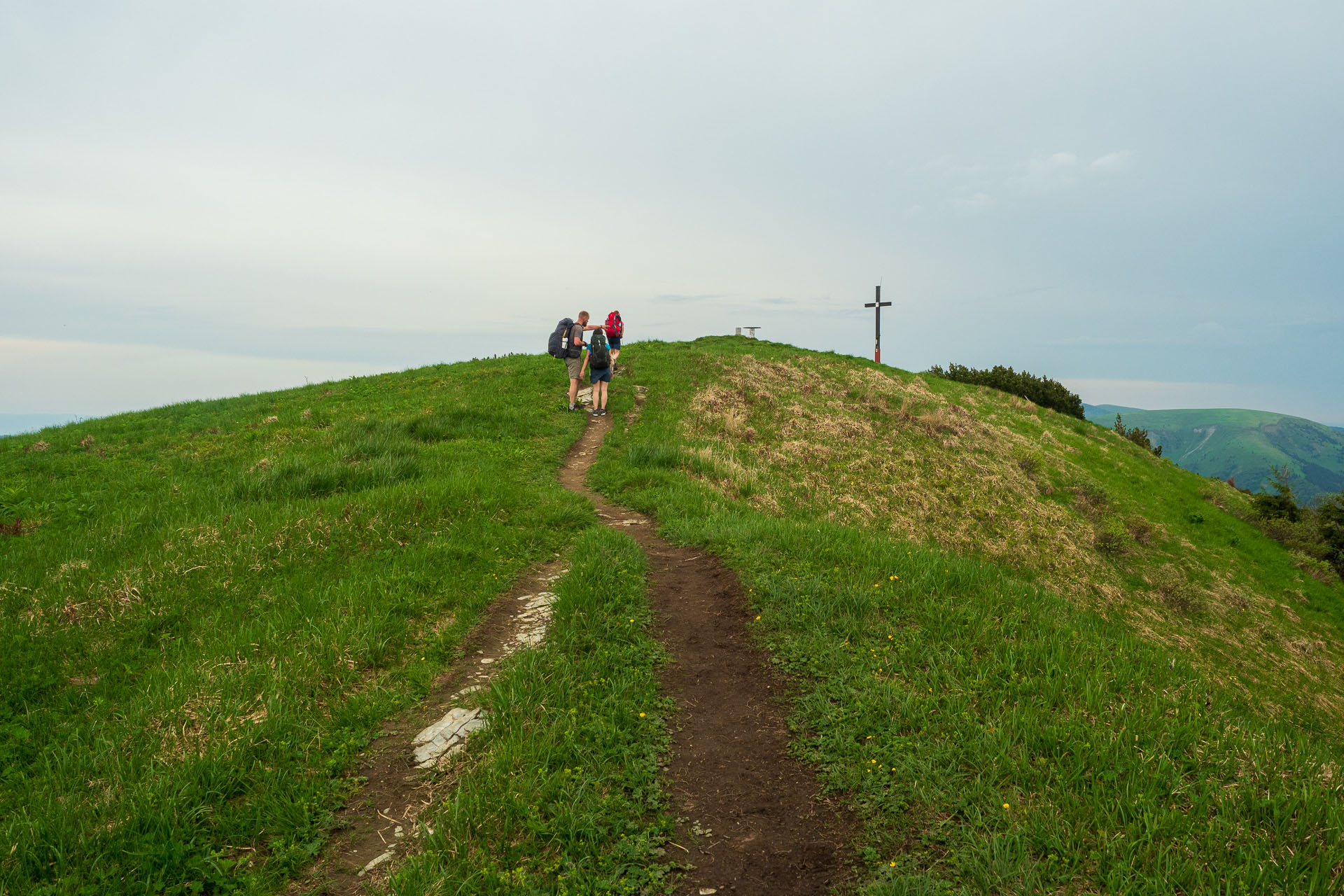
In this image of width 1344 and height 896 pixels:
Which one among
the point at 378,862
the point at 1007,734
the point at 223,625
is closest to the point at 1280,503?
the point at 1007,734

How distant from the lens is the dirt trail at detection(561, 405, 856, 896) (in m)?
4.20

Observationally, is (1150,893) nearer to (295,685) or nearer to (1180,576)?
(295,685)

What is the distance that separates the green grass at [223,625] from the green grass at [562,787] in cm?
112

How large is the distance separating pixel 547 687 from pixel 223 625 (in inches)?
178

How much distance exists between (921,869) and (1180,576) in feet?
69.6

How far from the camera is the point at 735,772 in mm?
5152

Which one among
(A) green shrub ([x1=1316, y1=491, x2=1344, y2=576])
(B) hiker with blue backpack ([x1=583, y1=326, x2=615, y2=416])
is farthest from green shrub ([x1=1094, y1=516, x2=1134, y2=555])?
(B) hiker with blue backpack ([x1=583, y1=326, x2=615, y2=416])

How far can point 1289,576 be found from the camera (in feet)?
72.7

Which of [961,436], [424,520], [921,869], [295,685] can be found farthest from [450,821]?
[961,436]

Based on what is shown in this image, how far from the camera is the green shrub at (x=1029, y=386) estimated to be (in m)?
45.3

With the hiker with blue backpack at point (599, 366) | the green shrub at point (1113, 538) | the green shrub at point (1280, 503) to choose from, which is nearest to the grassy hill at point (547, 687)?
the green shrub at point (1113, 538)

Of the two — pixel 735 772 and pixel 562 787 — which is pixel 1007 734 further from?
pixel 562 787

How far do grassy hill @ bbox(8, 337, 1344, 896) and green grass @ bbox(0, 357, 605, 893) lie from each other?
0.04 meters

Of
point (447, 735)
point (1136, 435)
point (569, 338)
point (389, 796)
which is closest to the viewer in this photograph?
point (389, 796)
